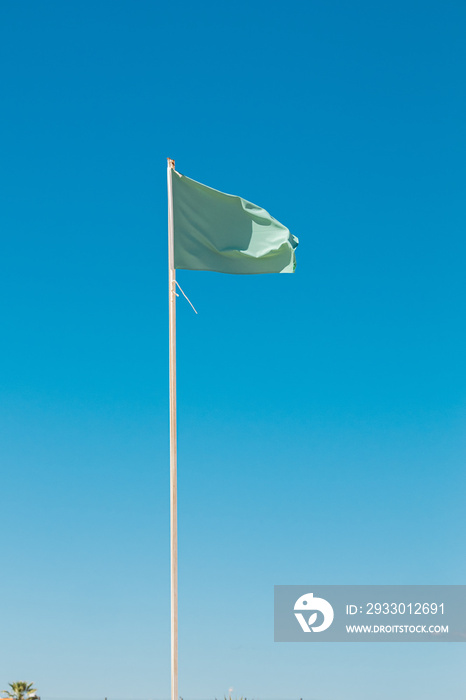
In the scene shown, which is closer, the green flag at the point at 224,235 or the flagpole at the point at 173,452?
the flagpole at the point at 173,452

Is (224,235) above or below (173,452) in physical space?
above

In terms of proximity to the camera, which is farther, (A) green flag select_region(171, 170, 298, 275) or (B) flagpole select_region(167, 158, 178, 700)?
(A) green flag select_region(171, 170, 298, 275)

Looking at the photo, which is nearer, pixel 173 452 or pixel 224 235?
pixel 173 452

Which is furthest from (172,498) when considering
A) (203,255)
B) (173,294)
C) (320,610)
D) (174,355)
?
(320,610)

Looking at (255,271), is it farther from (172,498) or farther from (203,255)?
(172,498)

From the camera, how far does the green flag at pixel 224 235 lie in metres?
25.4

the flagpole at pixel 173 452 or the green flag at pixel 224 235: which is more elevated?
the green flag at pixel 224 235

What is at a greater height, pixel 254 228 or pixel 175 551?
pixel 254 228

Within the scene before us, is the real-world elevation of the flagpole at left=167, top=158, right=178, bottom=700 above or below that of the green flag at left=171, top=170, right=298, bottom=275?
below

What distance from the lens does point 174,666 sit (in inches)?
816

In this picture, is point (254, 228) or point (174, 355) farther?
point (254, 228)

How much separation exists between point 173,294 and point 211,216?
3.52 meters

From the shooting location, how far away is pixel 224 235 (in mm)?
26641

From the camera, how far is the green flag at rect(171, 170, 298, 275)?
25.4m
